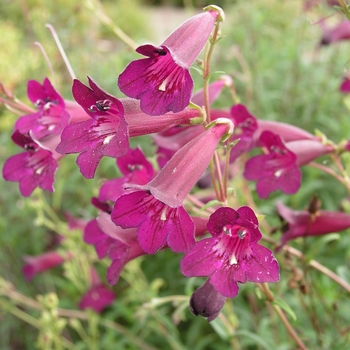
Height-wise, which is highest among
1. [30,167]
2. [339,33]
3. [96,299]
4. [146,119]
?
[146,119]

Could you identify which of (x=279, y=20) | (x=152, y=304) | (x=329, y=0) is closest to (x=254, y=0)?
(x=279, y=20)

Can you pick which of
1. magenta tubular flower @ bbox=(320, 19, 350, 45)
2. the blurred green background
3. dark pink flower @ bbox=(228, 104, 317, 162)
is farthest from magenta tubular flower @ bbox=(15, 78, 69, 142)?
magenta tubular flower @ bbox=(320, 19, 350, 45)

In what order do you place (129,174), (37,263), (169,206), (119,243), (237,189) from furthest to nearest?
(37,263) → (237,189) → (129,174) → (119,243) → (169,206)

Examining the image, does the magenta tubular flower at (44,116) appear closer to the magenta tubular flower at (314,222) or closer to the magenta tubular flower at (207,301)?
the magenta tubular flower at (207,301)

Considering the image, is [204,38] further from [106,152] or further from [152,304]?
[152,304]

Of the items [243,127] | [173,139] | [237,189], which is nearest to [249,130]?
[243,127]

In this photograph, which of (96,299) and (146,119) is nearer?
(146,119)

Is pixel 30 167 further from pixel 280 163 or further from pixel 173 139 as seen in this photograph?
pixel 280 163

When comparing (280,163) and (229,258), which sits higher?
(229,258)

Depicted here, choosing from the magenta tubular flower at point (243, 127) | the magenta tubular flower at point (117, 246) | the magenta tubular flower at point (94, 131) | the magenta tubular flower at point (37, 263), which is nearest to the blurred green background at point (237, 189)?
the magenta tubular flower at point (37, 263)
